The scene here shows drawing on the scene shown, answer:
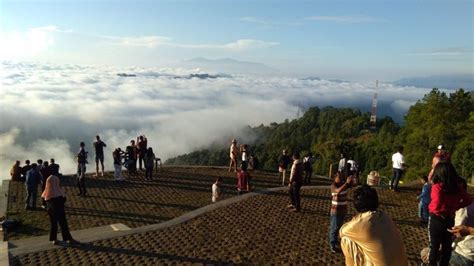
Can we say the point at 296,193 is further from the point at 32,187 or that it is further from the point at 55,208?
the point at 32,187

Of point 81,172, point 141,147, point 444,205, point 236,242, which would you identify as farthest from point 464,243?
point 141,147

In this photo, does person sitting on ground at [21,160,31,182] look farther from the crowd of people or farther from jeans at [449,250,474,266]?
jeans at [449,250,474,266]

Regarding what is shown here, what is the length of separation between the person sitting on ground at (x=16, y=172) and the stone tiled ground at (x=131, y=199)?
0.46 meters

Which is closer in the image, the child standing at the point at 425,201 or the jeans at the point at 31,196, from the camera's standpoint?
the child standing at the point at 425,201

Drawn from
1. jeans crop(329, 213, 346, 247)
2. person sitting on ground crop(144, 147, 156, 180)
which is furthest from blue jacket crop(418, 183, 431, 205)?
person sitting on ground crop(144, 147, 156, 180)

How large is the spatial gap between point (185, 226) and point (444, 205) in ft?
19.0

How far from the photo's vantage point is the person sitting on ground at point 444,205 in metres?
5.62

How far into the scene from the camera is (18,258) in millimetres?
7734

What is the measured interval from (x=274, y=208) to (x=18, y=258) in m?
6.14

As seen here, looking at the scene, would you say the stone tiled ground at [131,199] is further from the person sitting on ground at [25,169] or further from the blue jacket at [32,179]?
the blue jacket at [32,179]

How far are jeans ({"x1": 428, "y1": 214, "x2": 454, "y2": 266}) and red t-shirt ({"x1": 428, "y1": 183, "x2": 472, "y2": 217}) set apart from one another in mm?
110

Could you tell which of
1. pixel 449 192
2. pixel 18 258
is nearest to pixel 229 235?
pixel 18 258

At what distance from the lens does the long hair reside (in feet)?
18.2

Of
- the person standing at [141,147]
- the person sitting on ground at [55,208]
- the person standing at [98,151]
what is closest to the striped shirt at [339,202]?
the person sitting on ground at [55,208]
